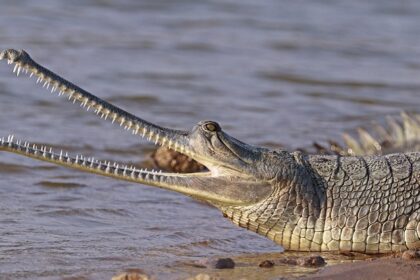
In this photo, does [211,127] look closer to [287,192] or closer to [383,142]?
[287,192]

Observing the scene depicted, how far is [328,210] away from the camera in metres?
5.57

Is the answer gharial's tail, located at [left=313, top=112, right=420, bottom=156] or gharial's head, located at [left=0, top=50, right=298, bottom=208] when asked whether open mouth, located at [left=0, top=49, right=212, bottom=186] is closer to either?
gharial's head, located at [left=0, top=50, right=298, bottom=208]

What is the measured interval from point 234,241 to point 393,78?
7081 mm

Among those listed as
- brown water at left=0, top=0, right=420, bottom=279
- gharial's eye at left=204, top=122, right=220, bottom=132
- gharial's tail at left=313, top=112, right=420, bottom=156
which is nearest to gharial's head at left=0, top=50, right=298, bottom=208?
gharial's eye at left=204, top=122, right=220, bottom=132

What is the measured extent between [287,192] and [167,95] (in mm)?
5363

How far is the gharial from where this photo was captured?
5.43 m

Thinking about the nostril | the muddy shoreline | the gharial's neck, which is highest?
the nostril

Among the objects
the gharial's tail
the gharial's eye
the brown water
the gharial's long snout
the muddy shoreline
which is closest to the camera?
the muddy shoreline

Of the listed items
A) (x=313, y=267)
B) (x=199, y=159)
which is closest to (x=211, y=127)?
(x=199, y=159)

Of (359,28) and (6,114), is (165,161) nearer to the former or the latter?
(6,114)

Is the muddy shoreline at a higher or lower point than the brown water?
lower

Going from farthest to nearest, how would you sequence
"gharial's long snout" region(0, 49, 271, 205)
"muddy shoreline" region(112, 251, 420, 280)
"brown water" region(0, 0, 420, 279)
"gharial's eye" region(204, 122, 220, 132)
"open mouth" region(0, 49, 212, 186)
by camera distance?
1. "brown water" region(0, 0, 420, 279)
2. "gharial's eye" region(204, 122, 220, 132)
3. "gharial's long snout" region(0, 49, 271, 205)
4. "open mouth" region(0, 49, 212, 186)
5. "muddy shoreline" region(112, 251, 420, 280)

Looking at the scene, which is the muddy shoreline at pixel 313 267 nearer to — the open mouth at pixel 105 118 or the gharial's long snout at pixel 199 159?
the gharial's long snout at pixel 199 159

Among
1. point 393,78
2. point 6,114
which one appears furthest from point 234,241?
point 393,78
